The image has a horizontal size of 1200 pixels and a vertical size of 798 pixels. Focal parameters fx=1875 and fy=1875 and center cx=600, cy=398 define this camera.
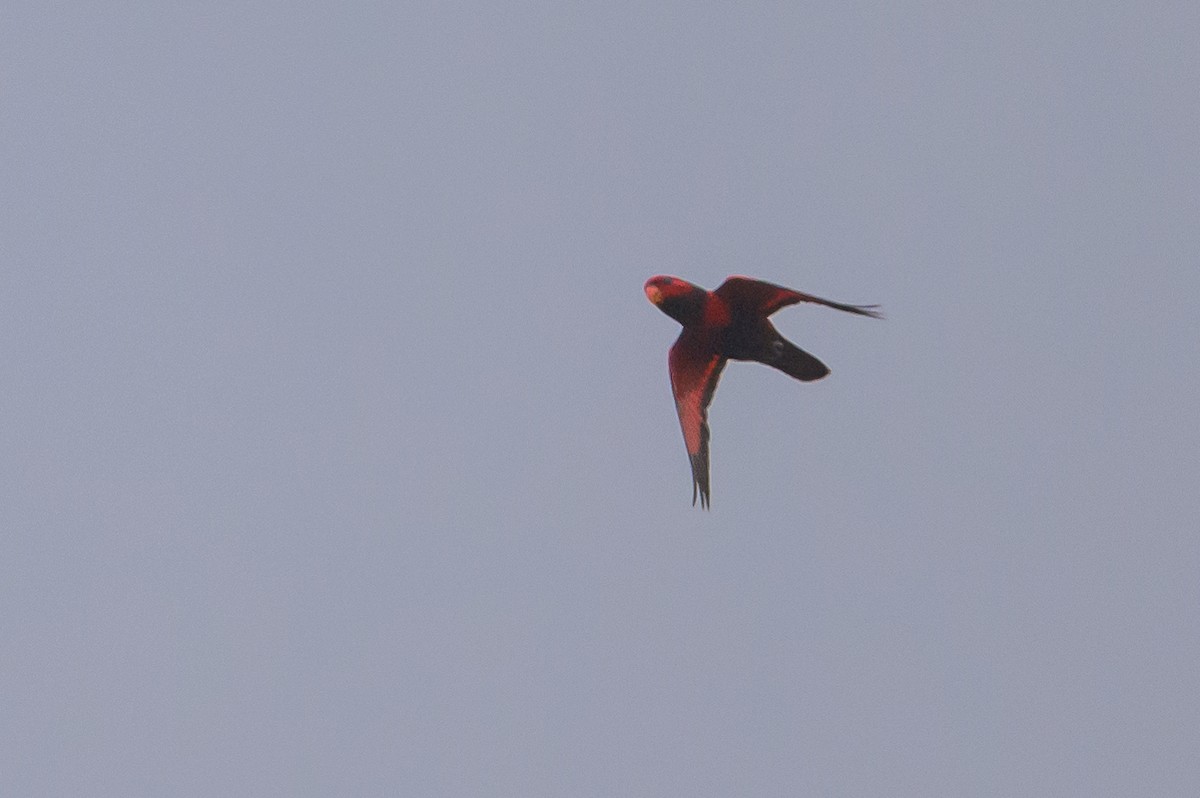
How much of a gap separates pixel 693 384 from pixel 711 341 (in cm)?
86

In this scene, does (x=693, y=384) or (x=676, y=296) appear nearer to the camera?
(x=676, y=296)

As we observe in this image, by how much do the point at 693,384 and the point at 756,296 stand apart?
1767 mm

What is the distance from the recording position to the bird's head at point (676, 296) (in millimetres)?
19297

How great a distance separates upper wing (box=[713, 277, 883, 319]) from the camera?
63.0 ft

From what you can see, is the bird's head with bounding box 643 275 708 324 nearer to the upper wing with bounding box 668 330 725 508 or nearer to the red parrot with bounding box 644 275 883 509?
the red parrot with bounding box 644 275 883 509

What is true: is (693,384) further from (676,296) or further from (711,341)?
(676,296)

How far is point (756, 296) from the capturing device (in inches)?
763

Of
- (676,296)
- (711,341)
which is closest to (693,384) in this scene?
(711,341)

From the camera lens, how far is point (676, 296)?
1936 centimetres

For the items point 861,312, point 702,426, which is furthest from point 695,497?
point 861,312

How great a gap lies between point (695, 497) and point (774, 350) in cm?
178

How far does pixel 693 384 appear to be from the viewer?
2080cm

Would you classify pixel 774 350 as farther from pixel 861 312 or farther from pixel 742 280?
pixel 861 312

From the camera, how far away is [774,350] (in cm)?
1981
